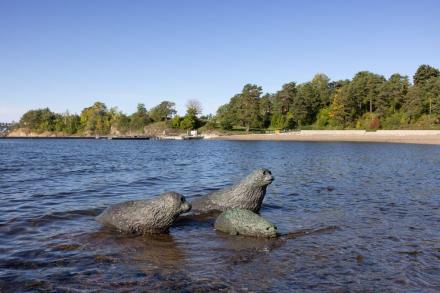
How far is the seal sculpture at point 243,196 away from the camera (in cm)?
1201

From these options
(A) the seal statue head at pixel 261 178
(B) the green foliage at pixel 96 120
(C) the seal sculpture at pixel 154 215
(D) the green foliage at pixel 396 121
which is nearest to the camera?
(C) the seal sculpture at pixel 154 215

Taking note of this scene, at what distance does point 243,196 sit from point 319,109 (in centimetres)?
11273

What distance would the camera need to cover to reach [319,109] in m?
120

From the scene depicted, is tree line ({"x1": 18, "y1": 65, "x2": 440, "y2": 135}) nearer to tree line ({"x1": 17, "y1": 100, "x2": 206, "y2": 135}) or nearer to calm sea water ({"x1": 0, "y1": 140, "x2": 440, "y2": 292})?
tree line ({"x1": 17, "y1": 100, "x2": 206, "y2": 135})

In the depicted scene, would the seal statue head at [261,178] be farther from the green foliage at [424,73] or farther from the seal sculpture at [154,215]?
the green foliage at [424,73]

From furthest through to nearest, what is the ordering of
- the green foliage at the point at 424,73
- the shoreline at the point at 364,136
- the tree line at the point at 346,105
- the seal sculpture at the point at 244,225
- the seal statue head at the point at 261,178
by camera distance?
the green foliage at the point at 424,73, the tree line at the point at 346,105, the shoreline at the point at 364,136, the seal statue head at the point at 261,178, the seal sculpture at the point at 244,225

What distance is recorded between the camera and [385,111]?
96812 millimetres

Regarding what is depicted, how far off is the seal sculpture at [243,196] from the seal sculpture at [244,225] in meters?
1.88

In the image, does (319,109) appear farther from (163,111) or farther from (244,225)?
(244,225)

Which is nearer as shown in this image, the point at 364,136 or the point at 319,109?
the point at 364,136

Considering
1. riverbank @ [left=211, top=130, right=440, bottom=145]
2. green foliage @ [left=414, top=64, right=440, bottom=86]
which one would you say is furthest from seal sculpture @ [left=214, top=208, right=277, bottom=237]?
green foliage @ [left=414, top=64, right=440, bottom=86]

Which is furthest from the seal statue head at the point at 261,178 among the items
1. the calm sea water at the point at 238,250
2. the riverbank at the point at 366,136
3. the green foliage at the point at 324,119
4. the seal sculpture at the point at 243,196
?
the green foliage at the point at 324,119

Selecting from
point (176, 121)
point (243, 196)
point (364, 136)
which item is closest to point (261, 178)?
point (243, 196)

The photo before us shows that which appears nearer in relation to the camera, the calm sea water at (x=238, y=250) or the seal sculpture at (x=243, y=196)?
the calm sea water at (x=238, y=250)
